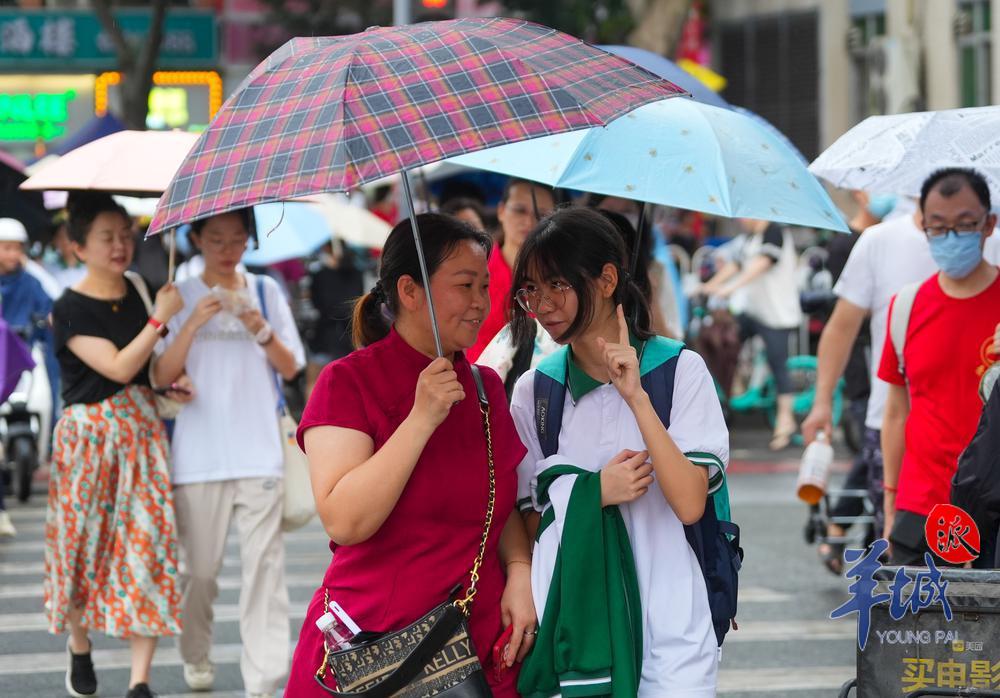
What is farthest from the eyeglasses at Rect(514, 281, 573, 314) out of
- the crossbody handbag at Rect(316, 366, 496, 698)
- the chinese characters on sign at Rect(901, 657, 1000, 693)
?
the chinese characters on sign at Rect(901, 657, 1000, 693)

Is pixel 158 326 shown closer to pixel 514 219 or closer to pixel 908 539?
pixel 514 219

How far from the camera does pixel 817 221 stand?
4.93 meters

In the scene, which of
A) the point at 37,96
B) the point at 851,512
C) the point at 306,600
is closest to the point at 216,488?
the point at 306,600

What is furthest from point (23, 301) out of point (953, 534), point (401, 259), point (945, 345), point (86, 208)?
point (953, 534)

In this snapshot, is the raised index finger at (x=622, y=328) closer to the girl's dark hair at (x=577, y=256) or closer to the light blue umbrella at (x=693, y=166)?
the girl's dark hair at (x=577, y=256)

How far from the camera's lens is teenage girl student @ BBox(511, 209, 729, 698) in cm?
353

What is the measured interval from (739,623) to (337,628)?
4.66m

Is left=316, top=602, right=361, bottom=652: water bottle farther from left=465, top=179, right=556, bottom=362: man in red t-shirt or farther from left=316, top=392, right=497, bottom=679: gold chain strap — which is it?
left=465, top=179, right=556, bottom=362: man in red t-shirt

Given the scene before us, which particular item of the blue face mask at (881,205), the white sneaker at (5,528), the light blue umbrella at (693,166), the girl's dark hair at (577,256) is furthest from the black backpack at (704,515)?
the white sneaker at (5,528)

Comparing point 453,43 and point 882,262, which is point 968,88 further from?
point 453,43

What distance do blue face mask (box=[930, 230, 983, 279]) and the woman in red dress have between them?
7.28 ft

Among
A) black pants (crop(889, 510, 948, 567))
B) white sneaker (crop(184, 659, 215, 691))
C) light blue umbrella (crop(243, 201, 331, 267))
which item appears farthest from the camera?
light blue umbrella (crop(243, 201, 331, 267))

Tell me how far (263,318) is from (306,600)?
2.63 metres

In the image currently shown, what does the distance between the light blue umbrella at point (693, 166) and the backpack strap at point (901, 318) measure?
0.66 m
